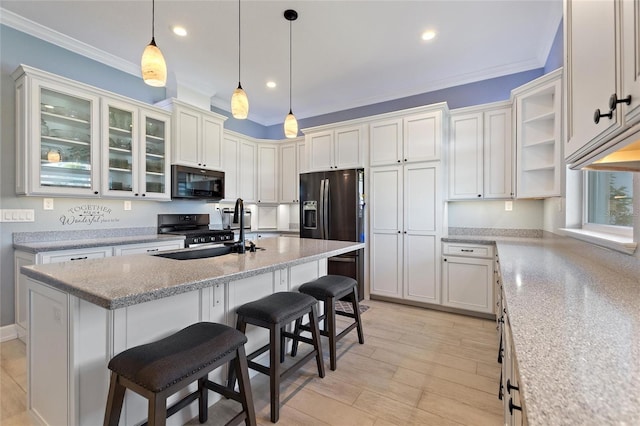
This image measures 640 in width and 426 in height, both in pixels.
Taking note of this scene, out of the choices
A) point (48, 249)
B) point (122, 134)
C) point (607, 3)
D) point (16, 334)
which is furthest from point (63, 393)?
point (122, 134)

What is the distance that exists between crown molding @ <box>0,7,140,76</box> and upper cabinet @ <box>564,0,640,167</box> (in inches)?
166

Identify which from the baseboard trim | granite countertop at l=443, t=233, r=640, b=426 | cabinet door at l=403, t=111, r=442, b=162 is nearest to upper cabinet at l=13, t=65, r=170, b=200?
the baseboard trim

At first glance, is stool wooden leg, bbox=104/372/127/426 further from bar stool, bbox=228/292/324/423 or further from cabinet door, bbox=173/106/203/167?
cabinet door, bbox=173/106/203/167

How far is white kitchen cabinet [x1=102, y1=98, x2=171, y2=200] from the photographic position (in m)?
3.12

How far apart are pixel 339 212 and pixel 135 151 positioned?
8.68 feet

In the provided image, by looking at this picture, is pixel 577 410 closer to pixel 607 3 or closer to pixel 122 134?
pixel 607 3

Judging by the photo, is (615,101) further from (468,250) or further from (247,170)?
(247,170)

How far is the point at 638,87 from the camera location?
65cm

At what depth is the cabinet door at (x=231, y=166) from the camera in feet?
14.7

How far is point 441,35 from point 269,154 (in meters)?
3.21

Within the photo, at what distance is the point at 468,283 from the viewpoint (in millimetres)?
3289

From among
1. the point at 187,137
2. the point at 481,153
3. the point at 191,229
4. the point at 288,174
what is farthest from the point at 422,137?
A: the point at 191,229

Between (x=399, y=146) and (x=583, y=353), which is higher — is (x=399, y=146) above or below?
above

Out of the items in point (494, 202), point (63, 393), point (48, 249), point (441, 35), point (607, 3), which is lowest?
point (63, 393)
